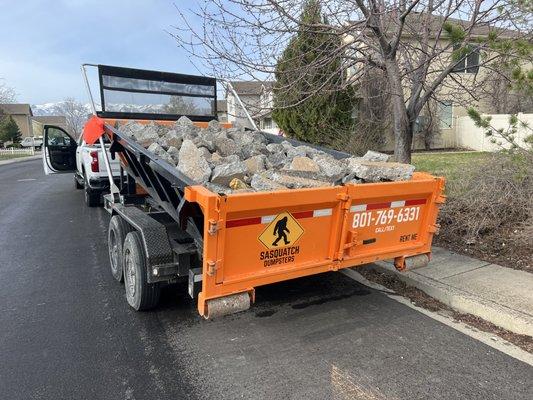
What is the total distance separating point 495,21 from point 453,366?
4793 mm

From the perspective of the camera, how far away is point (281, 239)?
3.37 metres

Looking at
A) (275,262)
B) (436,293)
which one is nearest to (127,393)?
(275,262)

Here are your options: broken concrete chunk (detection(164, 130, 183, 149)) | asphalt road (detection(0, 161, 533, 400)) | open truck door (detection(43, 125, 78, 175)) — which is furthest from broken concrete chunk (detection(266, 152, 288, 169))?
open truck door (detection(43, 125, 78, 175))

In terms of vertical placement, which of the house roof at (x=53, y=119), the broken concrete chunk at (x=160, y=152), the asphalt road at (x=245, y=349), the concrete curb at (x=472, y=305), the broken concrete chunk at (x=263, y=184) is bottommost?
the house roof at (x=53, y=119)

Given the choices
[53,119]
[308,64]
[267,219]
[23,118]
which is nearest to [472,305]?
[267,219]

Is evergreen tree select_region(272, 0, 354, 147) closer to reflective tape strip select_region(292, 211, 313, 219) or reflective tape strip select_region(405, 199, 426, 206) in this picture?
reflective tape strip select_region(405, 199, 426, 206)

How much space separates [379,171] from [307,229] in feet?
3.25

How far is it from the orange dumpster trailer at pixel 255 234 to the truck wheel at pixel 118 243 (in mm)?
13

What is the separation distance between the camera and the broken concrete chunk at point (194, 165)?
3.74 meters

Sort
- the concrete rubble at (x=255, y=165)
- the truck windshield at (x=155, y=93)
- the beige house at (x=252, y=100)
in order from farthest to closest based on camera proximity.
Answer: the beige house at (x=252, y=100) → the truck windshield at (x=155, y=93) → the concrete rubble at (x=255, y=165)

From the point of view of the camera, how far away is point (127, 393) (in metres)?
3.02

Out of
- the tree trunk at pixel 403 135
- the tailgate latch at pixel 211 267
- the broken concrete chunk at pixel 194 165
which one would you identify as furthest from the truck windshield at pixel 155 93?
the tailgate latch at pixel 211 267

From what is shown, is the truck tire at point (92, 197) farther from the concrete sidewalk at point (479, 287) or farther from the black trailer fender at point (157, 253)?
the concrete sidewalk at point (479, 287)

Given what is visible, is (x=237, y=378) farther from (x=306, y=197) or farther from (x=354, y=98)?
(x=354, y=98)
